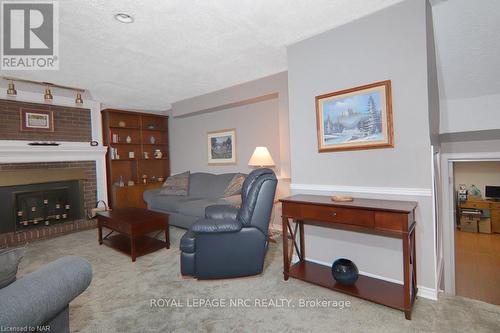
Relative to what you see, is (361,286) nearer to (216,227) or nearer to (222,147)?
(216,227)

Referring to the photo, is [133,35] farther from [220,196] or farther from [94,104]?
[94,104]

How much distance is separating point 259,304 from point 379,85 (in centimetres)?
213

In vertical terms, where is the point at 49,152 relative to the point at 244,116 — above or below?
below

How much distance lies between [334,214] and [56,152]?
4.74m

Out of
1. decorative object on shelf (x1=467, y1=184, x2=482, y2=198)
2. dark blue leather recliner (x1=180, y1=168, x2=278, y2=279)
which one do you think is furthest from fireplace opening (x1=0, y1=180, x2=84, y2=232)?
decorative object on shelf (x1=467, y1=184, x2=482, y2=198)

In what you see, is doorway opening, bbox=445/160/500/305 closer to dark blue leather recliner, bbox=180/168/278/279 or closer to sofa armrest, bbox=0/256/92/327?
dark blue leather recliner, bbox=180/168/278/279

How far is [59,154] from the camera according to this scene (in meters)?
4.36

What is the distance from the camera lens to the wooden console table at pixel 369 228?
1754 millimetres

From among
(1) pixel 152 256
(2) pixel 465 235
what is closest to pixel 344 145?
(1) pixel 152 256

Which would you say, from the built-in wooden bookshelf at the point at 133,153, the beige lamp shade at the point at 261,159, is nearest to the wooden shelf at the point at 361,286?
the beige lamp shade at the point at 261,159

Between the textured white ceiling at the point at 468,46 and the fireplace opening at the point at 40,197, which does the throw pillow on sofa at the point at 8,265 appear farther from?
the fireplace opening at the point at 40,197

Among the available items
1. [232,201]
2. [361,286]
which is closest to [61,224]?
[232,201]

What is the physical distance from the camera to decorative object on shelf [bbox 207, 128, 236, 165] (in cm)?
475

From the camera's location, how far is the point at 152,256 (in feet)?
10.1
